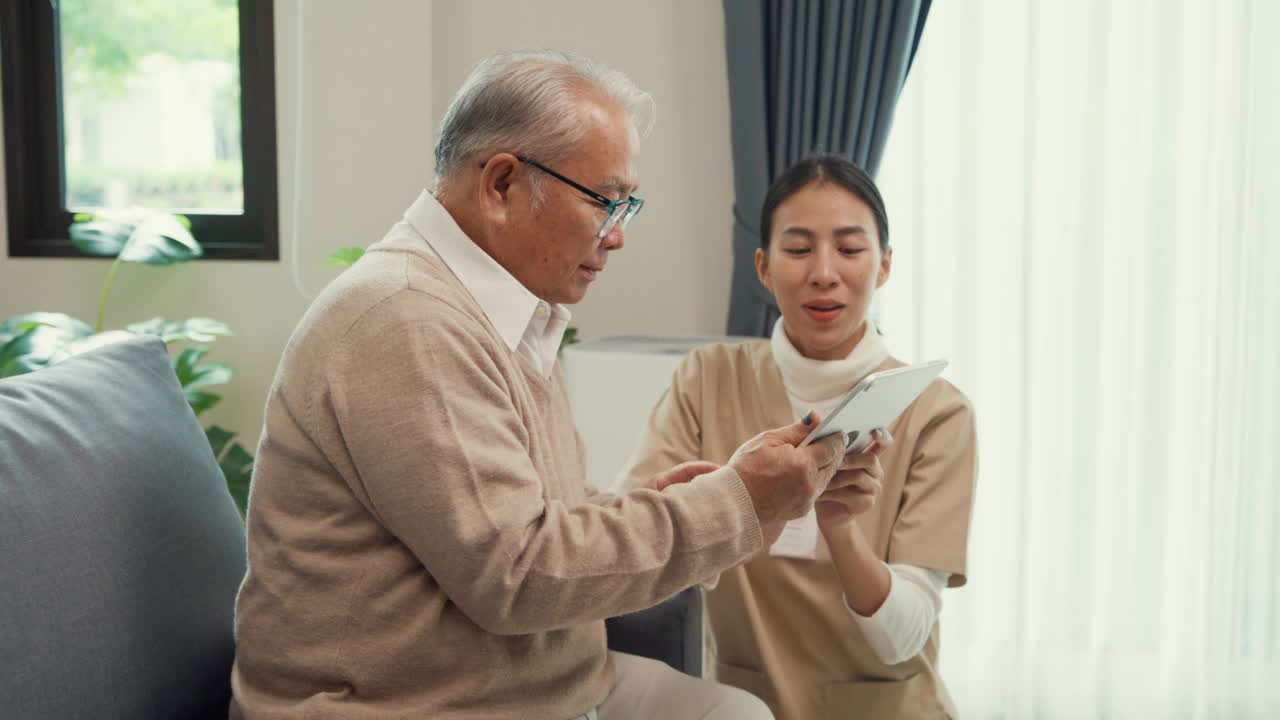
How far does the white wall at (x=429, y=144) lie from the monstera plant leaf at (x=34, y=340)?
0.49 m

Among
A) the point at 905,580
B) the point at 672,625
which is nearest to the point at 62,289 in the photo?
the point at 672,625

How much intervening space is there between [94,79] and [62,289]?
2.09ft

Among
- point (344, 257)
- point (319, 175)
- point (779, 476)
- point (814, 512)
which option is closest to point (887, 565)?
point (814, 512)

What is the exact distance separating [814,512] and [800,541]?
0.31 feet

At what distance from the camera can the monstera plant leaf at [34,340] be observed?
8.43 ft

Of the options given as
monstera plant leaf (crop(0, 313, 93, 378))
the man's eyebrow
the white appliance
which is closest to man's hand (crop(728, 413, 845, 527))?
the man's eyebrow

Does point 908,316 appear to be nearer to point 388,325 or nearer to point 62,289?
point 388,325

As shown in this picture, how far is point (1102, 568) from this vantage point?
115 inches

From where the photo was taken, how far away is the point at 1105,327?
288cm

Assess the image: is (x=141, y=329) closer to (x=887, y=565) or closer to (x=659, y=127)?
(x=659, y=127)

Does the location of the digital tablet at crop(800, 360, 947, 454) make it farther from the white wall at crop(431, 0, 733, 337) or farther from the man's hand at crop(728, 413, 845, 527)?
the white wall at crop(431, 0, 733, 337)

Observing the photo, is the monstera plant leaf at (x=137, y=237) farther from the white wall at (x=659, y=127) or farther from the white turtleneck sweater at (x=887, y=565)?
the white turtleneck sweater at (x=887, y=565)

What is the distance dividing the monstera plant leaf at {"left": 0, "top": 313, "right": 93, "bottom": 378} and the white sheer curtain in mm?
2004

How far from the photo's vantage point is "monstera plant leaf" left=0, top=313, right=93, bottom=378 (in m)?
2.57
